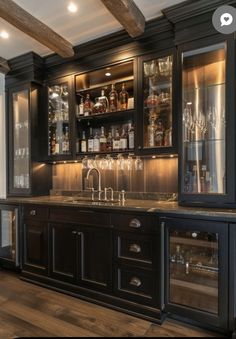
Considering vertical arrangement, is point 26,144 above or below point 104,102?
below

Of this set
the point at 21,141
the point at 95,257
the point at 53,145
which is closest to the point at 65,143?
the point at 53,145

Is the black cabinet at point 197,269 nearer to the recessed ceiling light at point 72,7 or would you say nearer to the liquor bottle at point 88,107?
the liquor bottle at point 88,107

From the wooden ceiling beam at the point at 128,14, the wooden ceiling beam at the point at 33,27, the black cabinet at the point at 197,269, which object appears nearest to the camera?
the black cabinet at the point at 197,269

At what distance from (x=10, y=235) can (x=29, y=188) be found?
0.68 m

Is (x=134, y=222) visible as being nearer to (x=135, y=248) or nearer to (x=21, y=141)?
(x=135, y=248)

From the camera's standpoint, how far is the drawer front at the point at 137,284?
2.09 m

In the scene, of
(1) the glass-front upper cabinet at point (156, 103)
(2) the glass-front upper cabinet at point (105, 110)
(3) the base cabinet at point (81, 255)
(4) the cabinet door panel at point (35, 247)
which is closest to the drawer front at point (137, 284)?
(3) the base cabinet at point (81, 255)

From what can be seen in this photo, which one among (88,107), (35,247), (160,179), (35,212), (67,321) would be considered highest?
(88,107)

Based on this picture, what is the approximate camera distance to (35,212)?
2.80 m

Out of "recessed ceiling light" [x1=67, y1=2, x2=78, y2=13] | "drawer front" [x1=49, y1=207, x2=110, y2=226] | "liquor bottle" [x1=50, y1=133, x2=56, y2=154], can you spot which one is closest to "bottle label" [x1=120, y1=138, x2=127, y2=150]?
"drawer front" [x1=49, y1=207, x2=110, y2=226]

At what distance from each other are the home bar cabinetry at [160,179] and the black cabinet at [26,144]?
0.51 metres

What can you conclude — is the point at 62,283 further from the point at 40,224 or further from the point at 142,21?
the point at 142,21

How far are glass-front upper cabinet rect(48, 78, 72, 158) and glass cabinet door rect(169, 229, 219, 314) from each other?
1763mm

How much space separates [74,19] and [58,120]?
4.08 feet
